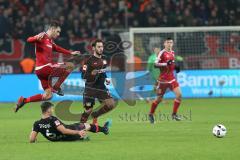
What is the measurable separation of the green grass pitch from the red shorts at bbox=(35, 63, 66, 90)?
109cm

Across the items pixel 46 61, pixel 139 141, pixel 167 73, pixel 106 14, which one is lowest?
pixel 139 141

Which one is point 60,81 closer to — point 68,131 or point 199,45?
point 68,131

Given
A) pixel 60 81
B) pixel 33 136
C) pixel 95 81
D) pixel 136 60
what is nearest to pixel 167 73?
pixel 60 81

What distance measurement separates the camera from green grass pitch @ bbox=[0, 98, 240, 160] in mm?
10859

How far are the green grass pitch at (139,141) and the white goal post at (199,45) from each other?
721 cm

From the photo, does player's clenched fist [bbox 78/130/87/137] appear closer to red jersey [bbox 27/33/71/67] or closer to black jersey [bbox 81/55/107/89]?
black jersey [bbox 81/55/107/89]

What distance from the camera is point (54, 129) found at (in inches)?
488

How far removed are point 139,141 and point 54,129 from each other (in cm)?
161

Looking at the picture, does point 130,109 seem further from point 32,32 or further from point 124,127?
point 32,32

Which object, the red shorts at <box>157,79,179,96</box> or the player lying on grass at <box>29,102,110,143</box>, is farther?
the red shorts at <box>157,79,179,96</box>

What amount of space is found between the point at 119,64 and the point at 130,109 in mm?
5879

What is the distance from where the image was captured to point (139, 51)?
91.9 feet

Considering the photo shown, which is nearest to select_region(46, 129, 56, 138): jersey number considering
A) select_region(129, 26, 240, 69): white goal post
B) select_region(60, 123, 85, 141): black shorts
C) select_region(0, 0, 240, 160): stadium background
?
select_region(0, 0, 240, 160): stadium background

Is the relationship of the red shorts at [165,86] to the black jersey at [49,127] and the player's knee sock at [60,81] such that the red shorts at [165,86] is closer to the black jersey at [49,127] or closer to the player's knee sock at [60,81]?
the player's knee sock at [60,81]
